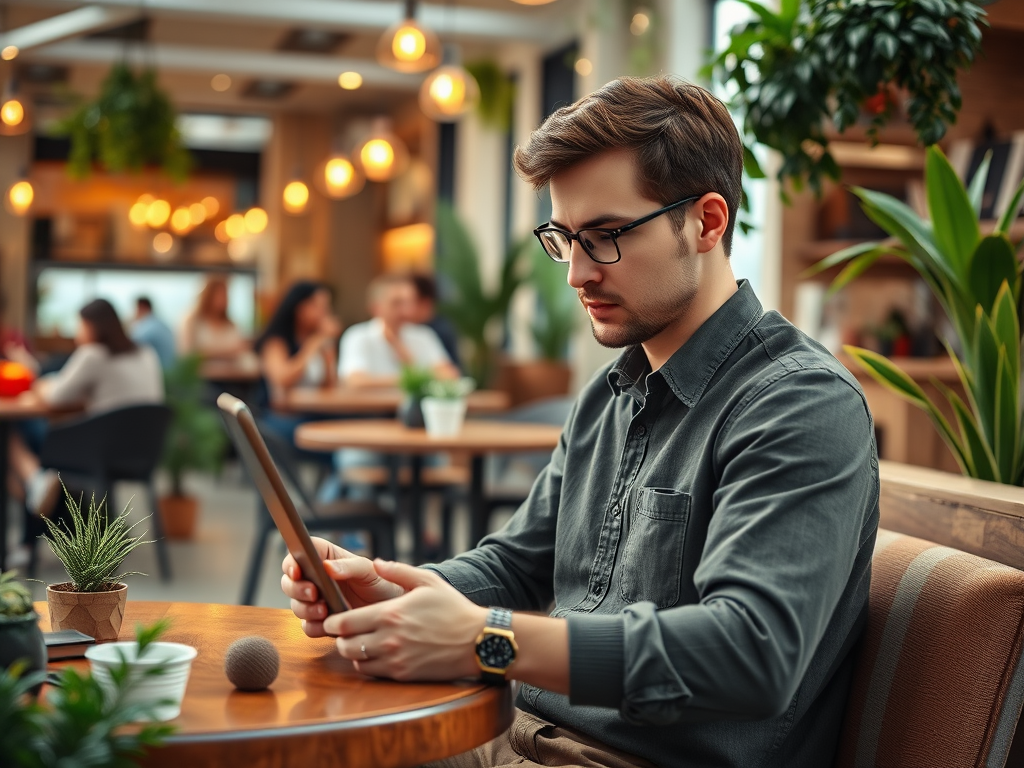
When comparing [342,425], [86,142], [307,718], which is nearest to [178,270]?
[86,142]

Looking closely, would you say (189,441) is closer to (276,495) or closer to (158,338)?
(158,338)

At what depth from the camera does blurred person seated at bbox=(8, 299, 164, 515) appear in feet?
18.2

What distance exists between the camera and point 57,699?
939 mm

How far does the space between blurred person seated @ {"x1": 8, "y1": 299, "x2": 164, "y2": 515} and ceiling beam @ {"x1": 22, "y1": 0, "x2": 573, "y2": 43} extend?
4.11 metres

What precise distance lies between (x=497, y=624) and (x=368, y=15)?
8522 mm

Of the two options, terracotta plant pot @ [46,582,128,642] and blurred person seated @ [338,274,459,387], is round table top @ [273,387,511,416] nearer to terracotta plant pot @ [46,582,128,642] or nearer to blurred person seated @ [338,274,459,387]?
blurred person seated @ [338,274,459,387]

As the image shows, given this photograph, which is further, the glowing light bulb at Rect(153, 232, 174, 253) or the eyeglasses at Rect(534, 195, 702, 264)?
the glowing light bulb at Rect(153, 232, 174, 253)

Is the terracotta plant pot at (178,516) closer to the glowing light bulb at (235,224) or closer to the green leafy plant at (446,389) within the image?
the green leafy plant at (446,389)

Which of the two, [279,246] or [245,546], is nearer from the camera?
[245,546]

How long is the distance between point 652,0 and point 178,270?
8.61 m

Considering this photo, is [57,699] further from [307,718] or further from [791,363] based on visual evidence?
[791,363]

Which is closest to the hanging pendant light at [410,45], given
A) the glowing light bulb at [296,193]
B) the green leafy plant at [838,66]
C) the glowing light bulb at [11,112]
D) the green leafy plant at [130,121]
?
the green leafy plant at [130,121]

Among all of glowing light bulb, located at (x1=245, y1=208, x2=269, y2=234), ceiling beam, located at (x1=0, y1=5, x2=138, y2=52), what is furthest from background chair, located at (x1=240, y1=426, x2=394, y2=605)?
glowing light bulb, located at (x1=245, y1=208, x2=269, y2=234)

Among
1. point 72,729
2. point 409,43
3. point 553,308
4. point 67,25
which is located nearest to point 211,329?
point 67,25
